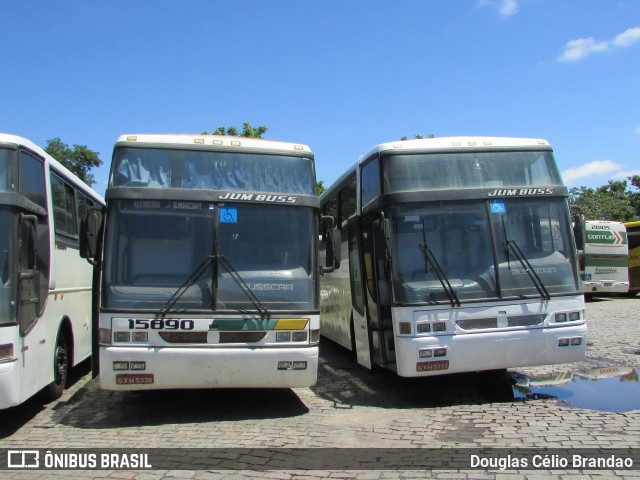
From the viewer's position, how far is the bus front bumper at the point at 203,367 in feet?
21.6

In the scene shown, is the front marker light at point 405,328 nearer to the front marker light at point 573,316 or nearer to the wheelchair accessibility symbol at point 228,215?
the front marker light at point 573,316

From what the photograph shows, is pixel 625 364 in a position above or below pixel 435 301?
below

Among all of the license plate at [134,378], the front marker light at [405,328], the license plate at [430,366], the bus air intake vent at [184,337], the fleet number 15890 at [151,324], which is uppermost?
the fleet number 15890 at [151,324]

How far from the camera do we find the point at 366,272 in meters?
8.70

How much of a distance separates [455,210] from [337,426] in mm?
3111

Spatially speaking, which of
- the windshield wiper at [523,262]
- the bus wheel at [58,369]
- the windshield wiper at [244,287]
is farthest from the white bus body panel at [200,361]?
the windshield wiper at [523,262]

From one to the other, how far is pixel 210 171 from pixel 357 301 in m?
3.37

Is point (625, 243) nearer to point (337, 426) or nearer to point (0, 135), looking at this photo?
point (337, 426)

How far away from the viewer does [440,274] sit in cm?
750

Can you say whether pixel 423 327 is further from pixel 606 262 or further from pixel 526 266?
pixel 606 262

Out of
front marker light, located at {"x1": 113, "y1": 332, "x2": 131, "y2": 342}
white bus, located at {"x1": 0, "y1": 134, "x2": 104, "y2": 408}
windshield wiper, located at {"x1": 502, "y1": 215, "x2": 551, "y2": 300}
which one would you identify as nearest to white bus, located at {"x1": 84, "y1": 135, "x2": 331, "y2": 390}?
front marker light, located at {"x1": 113, "y1": 332, "x2": 131, "y2": 342}

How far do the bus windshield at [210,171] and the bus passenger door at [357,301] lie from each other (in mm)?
2038

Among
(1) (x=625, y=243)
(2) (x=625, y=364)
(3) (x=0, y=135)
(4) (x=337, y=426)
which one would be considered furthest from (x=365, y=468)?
(1) (x=625, y=243)

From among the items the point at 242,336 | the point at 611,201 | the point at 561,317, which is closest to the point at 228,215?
the point at 242,336
